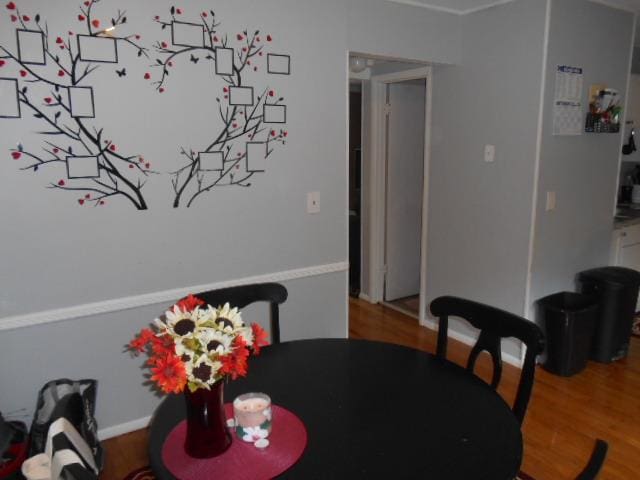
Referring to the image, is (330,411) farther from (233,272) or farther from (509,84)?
(509,84)

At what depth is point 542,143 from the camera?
10.1 ft

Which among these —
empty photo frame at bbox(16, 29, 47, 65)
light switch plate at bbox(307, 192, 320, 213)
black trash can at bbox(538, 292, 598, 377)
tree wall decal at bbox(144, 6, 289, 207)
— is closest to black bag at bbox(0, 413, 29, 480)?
tree wall decal at bbox(144, 6, 289, 207)

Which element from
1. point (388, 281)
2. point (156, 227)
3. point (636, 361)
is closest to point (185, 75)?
point (156, 227)

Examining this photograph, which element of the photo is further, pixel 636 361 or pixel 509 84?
pixel 636 361

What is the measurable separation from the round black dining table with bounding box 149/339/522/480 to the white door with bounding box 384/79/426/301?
270 cm

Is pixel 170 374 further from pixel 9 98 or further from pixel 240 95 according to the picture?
pixel 240 95

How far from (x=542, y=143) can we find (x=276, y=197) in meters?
1.72

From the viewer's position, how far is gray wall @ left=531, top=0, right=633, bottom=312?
305 centimetres

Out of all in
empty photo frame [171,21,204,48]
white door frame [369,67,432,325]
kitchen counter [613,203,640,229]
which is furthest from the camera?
kitchen counter [613,203,640,229]

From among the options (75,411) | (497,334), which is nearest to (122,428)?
(75,411)

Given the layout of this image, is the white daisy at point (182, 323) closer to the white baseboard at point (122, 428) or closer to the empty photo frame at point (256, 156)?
the empty photo frame at point (256, 156)

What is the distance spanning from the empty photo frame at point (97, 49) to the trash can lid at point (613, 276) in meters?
3.24

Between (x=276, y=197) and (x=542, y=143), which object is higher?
(x=542, y=143)

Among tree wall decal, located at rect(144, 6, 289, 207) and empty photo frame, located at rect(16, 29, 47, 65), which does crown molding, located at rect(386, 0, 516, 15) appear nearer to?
tree wall decal, located at rect(144, 6, 289, 207)
